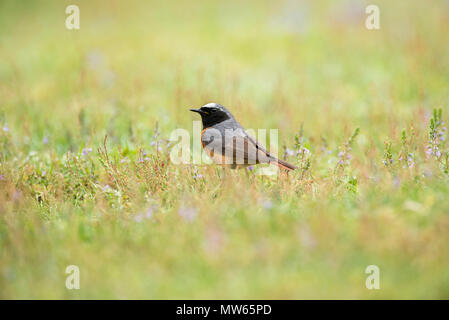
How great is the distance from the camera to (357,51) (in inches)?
413

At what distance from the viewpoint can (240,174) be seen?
210 inches

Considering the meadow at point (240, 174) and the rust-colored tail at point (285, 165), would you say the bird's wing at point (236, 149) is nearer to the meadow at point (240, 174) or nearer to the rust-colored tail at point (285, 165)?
the rust-colored tail at point (285, 165)

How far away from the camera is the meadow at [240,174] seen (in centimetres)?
340

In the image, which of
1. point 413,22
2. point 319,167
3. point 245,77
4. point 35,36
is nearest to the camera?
point 319,167

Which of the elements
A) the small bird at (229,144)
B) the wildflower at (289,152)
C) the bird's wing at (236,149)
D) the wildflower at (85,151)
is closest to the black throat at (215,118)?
the small bird at (229,144)

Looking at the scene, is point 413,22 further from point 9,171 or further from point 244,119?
point 9,171

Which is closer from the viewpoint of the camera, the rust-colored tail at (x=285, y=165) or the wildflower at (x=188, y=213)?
the wildflower at (x=188, y=213)

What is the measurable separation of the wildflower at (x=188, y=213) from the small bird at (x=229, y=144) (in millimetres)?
1318

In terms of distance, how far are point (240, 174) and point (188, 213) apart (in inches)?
57.6

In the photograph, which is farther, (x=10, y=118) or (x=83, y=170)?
(x=10, y=118)

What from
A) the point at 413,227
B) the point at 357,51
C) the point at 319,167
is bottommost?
the point at 413,227

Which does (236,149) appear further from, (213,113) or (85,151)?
(85,151)
